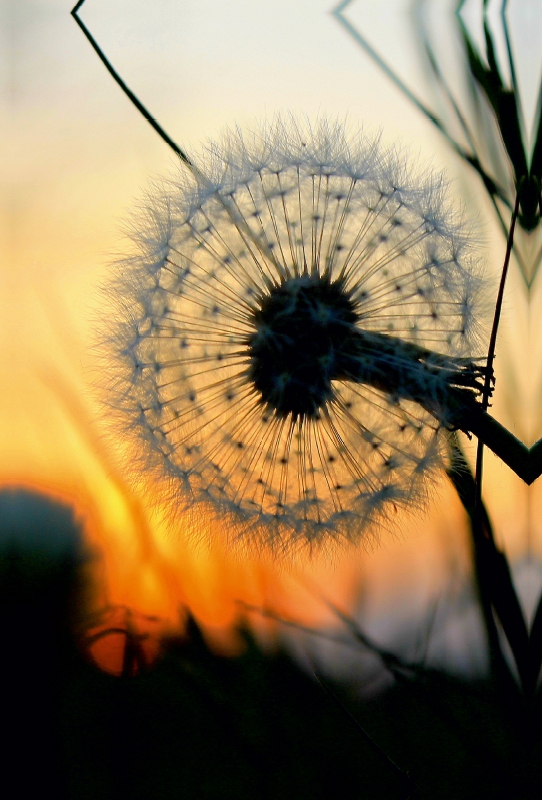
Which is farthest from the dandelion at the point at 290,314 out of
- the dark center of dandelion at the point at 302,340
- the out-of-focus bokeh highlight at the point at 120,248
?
the out-of-focus bokeh highlight at the point at 120,248

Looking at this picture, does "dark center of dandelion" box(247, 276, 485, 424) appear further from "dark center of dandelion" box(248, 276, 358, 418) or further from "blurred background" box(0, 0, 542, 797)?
"blurred background" box(0, 0, 542, 797)

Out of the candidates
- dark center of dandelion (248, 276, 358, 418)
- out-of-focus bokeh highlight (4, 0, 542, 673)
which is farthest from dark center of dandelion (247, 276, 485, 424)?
out-of-focus bokeh highlight (4, 0, 542, 673)

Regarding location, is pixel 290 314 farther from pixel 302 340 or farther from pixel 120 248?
pixel 120 248

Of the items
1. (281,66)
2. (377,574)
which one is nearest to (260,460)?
(377,574)

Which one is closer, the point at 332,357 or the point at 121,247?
the point at 332,357

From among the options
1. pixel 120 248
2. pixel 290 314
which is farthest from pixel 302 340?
pixel 120 248

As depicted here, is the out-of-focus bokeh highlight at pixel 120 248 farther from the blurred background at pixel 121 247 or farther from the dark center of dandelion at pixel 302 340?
the dark center of dandelion at pixel 302 340
